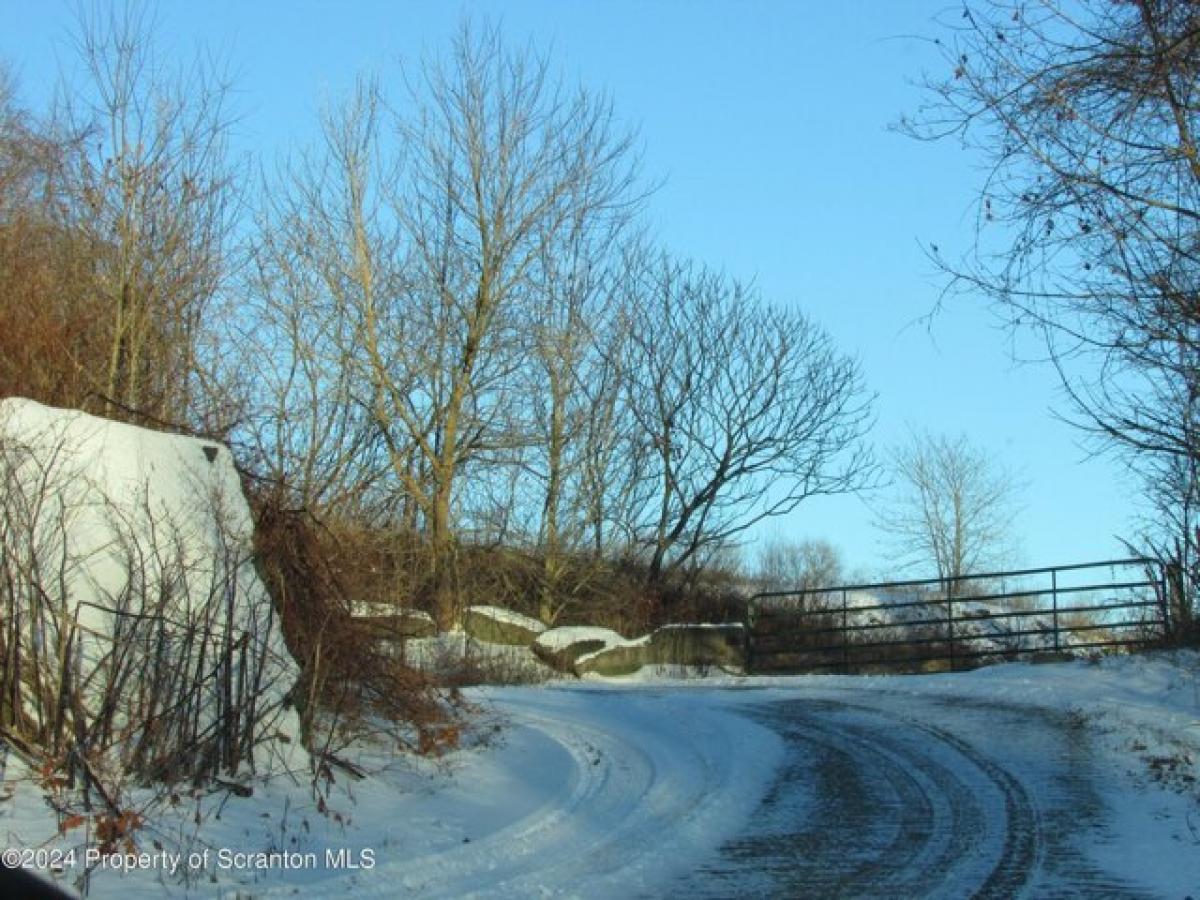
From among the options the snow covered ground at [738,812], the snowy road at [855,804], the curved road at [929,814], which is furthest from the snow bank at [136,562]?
the curved road at [929,814]

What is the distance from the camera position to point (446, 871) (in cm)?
782

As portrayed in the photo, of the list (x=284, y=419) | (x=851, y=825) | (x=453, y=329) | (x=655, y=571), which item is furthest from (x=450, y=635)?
(x=851, y=825)

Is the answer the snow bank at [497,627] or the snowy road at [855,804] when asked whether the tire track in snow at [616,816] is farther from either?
the snow bank at [497,627]

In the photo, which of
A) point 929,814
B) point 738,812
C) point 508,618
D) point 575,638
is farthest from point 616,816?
point 508,618

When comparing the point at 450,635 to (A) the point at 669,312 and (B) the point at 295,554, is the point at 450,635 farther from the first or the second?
(A) the point at 669,312

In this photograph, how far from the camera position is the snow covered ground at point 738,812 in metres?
7.62

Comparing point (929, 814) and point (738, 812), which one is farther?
point (738, 812)

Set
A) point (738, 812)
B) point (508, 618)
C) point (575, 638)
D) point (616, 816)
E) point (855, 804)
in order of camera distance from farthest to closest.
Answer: point (508, 618)
point (575, 638)
point (855, 804)
point (738, 812)
point (616, 816)

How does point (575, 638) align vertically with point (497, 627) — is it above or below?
below

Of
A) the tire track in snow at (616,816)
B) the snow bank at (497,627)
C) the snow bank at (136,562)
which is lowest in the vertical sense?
the tire track in snow at (616,816)

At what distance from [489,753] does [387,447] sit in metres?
18.8

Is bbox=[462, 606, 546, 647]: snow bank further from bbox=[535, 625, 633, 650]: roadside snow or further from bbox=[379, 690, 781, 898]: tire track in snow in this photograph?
bbox=[379, 690, 781, 898]: tire track in snow

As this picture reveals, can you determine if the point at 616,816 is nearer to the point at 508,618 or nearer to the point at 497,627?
the point at 497,627

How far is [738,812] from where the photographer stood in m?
10.1
